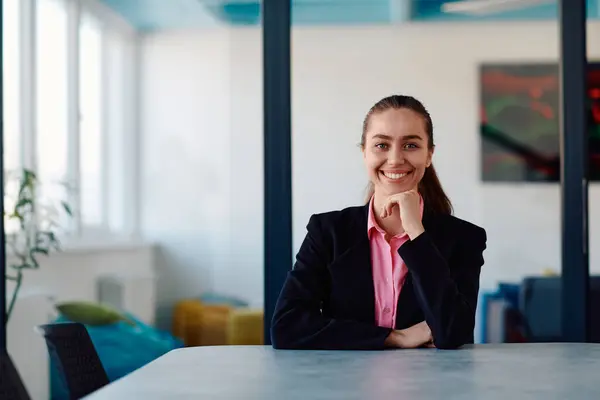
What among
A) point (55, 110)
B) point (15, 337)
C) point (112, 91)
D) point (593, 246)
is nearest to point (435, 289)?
point (15, 337)

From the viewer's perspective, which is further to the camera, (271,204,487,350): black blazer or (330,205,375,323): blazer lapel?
(330,205,375,323): blazer lapel

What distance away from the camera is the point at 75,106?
5.89 metres

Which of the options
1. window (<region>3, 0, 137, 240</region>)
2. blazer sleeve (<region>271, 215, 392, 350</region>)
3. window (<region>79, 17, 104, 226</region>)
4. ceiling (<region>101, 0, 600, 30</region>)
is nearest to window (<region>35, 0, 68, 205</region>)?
window (<region>3, 0, 137, 240</region>)

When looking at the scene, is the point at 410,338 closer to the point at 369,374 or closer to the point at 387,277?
the point at 387,277

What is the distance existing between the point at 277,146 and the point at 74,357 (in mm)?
1114

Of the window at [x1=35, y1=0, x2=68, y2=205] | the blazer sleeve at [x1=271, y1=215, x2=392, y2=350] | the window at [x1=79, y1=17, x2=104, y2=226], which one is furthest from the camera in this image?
the window at [x1=79, y1=17, x2=104, y2=226]

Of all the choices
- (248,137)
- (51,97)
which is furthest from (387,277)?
(248,137)

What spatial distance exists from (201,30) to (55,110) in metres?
1.41

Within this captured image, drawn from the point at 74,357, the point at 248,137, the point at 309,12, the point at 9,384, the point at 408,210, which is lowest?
the point at 9,384

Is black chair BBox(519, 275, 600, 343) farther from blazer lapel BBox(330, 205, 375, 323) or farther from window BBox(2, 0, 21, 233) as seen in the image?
window BBox(2, 0, 21, 233)

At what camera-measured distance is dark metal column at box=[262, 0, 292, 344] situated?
283 cm

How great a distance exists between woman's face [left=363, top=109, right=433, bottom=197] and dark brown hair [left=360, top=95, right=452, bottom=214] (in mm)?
20

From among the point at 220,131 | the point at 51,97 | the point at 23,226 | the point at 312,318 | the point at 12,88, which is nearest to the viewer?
the point at 312,318

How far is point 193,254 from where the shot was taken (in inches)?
259
